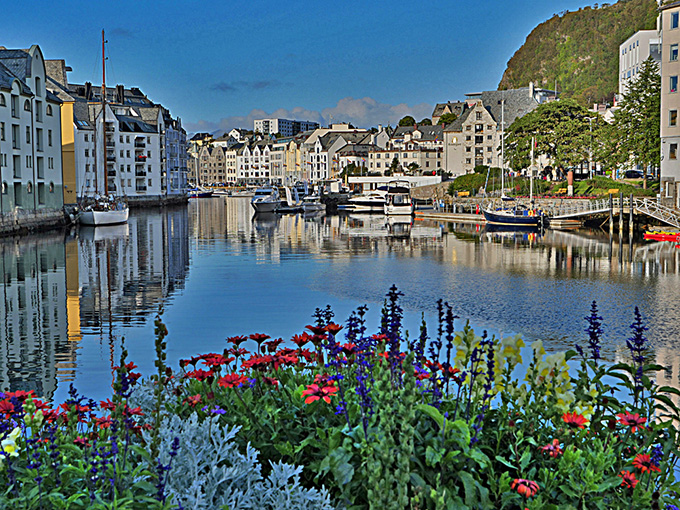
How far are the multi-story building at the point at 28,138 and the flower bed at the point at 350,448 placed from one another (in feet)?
161

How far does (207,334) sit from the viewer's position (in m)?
17.9

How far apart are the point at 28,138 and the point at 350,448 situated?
5964 centimetres

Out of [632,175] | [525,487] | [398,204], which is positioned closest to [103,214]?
[398,204]

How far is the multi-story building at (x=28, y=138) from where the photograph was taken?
53719 mm

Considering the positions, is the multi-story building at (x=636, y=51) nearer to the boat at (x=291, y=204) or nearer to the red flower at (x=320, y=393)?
the boat at (x=291, y=204)

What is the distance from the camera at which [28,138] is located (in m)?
58.6

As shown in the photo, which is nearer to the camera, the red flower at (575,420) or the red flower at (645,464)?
the red flower at (645,464)

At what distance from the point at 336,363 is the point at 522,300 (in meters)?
17.3

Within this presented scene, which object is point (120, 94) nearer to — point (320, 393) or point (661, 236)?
point (661, 236)

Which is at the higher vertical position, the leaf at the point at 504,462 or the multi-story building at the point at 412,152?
the multi-story building at the point at 412,152

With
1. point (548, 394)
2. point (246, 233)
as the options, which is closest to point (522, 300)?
point (548, 394)

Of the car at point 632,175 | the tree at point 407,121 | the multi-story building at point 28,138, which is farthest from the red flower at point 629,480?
the tree at point 407,121

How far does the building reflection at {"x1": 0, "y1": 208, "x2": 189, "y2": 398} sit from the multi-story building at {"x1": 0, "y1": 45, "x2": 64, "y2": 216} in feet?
21.7

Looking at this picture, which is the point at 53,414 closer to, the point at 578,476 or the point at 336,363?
the point at 336,363
